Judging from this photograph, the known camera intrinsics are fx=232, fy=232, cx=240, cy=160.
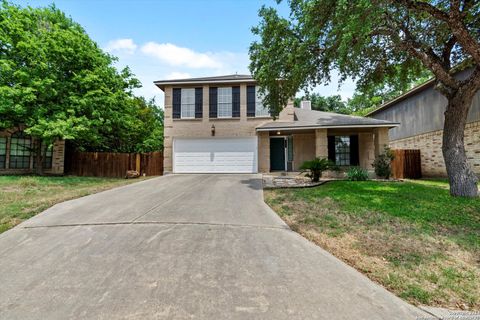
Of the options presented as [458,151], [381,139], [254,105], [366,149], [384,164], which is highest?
[254,105]

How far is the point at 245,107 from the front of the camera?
1478cm

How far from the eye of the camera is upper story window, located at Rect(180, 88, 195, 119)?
1510cm

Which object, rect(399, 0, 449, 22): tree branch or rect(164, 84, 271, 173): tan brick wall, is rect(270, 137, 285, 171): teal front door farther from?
rect(399, 0, 449, 22): tree branch

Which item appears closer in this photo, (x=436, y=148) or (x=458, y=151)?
(x=458, y=151)

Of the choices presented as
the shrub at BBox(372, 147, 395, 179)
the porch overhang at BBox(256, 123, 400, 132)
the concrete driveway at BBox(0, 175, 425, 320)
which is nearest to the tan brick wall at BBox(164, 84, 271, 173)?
the porch overhang at BBox(256, 123, 400, 132)

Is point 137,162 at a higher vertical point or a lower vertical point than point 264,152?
lower

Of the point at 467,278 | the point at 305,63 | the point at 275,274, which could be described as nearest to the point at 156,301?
the point at 275,274

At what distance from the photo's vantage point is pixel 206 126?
48.9ft

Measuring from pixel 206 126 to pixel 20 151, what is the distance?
11691mm

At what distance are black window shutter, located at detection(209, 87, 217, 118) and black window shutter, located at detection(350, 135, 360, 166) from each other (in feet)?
29.2

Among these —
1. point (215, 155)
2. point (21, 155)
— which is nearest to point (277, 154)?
point (215, 155)

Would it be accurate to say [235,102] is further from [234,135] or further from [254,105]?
[234,135]

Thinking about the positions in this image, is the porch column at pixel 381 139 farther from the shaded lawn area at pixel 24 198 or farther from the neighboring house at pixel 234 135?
the shaded lawn area at pixel 24 198

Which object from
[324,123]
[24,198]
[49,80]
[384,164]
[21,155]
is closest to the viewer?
[24,198]
